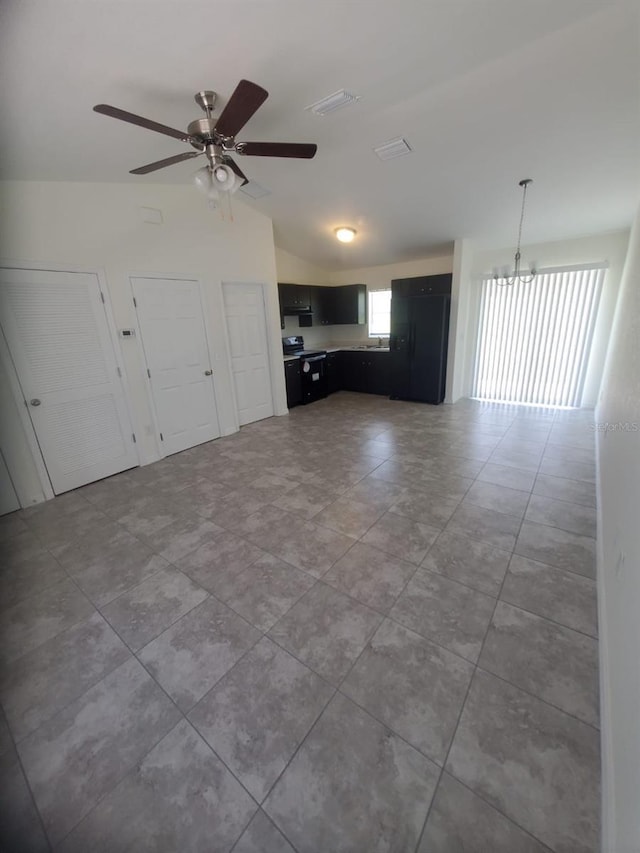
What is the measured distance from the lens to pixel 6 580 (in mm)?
2105

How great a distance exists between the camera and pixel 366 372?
20.7ft

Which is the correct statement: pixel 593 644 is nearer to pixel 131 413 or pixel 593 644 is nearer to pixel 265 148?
pixel 265 148

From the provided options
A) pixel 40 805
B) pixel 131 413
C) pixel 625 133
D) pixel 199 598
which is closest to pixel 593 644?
pixel 199 598

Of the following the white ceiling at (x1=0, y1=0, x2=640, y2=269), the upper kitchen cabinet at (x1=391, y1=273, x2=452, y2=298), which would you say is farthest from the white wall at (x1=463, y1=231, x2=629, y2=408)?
the white ceiling at (x1=0, y1=0, x2=640, y2=269)

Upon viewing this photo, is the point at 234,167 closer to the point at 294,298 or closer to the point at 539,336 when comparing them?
the point at 294,298

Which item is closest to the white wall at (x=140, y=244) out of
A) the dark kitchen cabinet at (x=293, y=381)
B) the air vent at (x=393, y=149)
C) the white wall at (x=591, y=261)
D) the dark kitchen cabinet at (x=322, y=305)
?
the dark kitchen cabinet at (x=293, y=381)

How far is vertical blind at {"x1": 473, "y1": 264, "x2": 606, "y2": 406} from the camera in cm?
460

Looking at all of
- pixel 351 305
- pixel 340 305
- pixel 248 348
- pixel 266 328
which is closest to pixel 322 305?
pixel 340 305

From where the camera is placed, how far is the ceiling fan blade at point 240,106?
1.49m

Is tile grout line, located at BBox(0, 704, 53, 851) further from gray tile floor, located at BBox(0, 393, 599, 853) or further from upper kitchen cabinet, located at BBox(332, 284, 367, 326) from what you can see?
upper kitchen cabinet, located at BBox(332, 284, 367, 326)

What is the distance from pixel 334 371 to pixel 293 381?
4.08ft

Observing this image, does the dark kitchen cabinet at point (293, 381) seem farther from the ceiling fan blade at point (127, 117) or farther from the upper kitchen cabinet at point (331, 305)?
the ceiling fan blade at point (127, 117)

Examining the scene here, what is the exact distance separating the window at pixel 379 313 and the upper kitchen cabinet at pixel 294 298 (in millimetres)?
1364

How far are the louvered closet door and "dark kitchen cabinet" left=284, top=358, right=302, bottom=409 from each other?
2.61m
